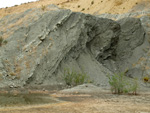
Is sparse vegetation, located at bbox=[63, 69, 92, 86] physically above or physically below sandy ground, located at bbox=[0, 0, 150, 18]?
below

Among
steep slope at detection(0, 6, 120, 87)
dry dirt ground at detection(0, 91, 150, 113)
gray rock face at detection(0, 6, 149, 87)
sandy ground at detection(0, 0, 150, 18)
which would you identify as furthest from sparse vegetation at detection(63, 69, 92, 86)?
sandy ground at detection(0, 0, 150, 18)

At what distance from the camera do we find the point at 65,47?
20.2 m

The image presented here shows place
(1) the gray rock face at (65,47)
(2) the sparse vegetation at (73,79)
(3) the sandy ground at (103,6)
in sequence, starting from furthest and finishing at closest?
1. (3) the sandy ground at (103,6)
2. (1) the gray rock face at (65,47)
3. (2) the sparse vegetation at (73,79)

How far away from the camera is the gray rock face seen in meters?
17.1

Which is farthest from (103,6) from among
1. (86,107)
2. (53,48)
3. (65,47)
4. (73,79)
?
(86,107)

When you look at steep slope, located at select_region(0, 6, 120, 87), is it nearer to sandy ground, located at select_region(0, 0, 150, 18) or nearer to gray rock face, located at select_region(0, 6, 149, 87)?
gray rock face, located at select_region(0, 6, 149, 87)

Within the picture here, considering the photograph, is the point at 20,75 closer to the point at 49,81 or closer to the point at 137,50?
the point at 49,81

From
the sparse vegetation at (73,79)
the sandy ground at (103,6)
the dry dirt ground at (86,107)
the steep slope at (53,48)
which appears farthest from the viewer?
the sandy ground at (103,6)

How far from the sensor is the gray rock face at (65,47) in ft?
56.0

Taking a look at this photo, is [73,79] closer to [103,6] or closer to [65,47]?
[65,47]

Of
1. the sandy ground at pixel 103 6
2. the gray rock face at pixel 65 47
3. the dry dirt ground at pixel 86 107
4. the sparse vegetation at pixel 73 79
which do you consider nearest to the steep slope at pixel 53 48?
the gray rock face at pixel 65 47

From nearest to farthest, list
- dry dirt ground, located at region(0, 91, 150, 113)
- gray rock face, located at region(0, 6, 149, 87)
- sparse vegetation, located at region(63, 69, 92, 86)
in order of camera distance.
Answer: dry dirt ground, located at region(0, 91, 150, 113) → sparse vegetation, located at region(63, 69, 92, 86) → gray rock face, located at region(0, 6, 149, 87)

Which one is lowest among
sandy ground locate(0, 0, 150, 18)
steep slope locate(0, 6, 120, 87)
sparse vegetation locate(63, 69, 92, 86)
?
sparse vegetation locate(63, 69, 92, 86)

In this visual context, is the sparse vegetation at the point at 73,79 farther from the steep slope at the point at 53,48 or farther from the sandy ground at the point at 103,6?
the sandy ground at the point at 103,6
